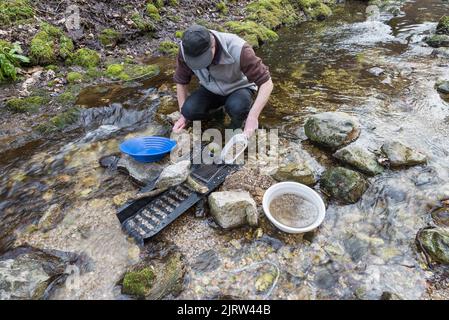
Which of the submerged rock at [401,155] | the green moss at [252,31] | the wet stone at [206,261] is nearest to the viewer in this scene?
the wet stone at [206,261]

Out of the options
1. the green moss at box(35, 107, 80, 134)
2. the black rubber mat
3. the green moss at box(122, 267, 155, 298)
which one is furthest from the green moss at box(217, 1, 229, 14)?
the green moss at box(122, 267, 155, 298)

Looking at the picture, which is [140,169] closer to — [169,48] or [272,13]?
[169,48]

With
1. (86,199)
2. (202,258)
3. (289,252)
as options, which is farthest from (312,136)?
(86,199)

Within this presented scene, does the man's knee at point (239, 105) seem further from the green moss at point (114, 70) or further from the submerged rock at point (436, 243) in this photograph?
the green moss at point (114, 70)

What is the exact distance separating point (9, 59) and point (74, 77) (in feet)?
3.83

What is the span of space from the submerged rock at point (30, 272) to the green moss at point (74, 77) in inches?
160

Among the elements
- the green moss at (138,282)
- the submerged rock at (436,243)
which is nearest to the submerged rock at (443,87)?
the submerged rock at (436,243)

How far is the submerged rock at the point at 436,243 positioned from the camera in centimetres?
286

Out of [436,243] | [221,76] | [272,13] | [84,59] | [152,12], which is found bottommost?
[272,13]

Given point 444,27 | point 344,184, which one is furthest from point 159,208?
point 444,27

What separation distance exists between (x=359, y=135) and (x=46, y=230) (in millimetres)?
4150

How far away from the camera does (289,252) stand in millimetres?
3006

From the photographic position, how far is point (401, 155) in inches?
155
